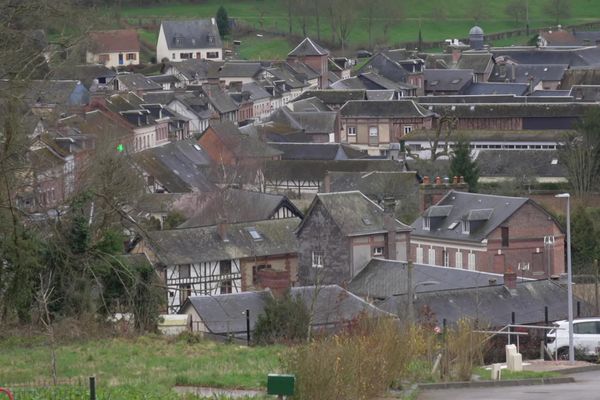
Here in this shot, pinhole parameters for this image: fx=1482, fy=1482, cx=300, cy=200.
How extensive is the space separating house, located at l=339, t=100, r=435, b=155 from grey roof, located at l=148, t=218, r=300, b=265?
3417 cm

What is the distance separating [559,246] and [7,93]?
27996 millimetres

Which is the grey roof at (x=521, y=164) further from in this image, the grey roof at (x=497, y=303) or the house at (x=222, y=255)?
the grey roof at (x=497, y=303)

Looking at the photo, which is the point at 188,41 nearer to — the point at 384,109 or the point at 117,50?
the point at 117,50

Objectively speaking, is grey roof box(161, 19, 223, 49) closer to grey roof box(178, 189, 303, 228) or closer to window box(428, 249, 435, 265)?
grey roof box(178, 189, 303, 228)

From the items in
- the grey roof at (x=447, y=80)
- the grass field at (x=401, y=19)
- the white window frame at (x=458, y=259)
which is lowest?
the white window frame at (x=458, y=259)

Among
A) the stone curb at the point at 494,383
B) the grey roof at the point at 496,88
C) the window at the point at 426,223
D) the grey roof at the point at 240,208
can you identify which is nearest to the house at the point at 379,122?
the grey roof at the point at 496,88

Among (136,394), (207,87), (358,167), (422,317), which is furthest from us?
(207,87)

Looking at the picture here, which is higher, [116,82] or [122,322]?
[116,82]

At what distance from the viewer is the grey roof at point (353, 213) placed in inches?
1668

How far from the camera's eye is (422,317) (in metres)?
29.9

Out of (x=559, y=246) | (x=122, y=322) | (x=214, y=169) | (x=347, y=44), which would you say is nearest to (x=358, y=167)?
(x=214, y=169)

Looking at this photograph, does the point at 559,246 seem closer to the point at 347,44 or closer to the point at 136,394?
the point at 136,394

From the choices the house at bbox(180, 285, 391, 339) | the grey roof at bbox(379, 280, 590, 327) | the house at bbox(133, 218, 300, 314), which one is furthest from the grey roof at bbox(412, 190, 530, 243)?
the house at bbox(180, 285, 391, 339)

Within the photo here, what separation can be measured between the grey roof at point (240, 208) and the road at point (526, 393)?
99.9ft
